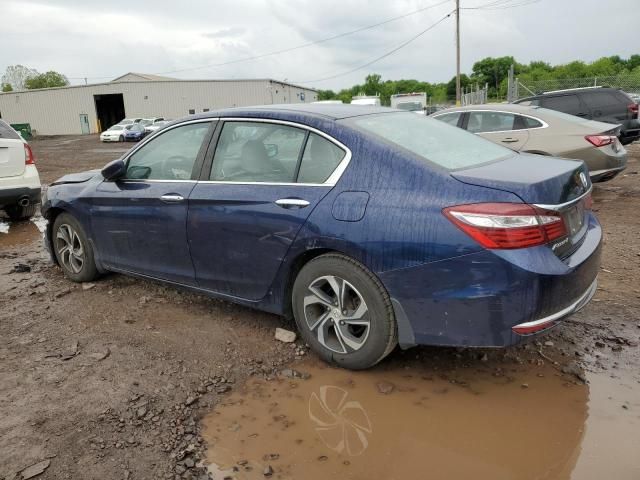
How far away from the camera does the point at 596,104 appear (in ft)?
37.2

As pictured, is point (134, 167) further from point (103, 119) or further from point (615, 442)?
point (103, 119)

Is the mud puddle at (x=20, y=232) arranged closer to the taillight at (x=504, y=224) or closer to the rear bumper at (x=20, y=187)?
the rear bumper at (x=20, y=187)

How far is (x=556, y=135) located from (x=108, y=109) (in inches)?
2301

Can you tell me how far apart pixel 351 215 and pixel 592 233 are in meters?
1.54

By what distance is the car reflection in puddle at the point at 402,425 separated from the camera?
253cm

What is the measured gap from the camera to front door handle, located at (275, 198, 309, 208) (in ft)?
10.9

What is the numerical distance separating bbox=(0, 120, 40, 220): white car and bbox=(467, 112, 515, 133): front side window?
22.3ft

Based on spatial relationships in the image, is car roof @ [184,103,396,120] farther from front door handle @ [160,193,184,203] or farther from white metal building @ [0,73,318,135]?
white metal building @ [0,73,318,135]

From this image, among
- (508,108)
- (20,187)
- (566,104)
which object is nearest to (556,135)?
(508,108)

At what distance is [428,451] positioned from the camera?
2.63m

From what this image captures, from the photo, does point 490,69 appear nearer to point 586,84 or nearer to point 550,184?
point 586,84

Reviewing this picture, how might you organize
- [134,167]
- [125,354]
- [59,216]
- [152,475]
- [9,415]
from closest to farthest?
[152,475]
[9,415]
[125,354]
[134,167]
[59,216]

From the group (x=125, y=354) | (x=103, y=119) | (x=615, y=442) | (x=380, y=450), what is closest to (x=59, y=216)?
(x=125, y=354)

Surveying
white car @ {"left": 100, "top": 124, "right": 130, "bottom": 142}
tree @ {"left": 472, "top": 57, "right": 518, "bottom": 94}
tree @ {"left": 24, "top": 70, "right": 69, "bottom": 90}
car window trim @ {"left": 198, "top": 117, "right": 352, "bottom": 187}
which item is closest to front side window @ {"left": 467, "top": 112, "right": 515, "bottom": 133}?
car window trim @ {"left": 198, "top": 117, "right": 352, "bottom": 187}
